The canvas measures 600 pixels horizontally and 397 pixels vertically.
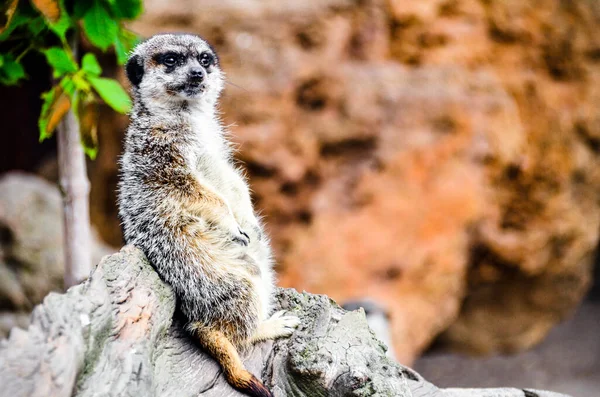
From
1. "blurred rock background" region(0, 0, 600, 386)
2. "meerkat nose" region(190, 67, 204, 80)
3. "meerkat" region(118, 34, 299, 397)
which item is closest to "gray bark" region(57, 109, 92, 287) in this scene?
"meerkat" region(118, 34, 299, 397)

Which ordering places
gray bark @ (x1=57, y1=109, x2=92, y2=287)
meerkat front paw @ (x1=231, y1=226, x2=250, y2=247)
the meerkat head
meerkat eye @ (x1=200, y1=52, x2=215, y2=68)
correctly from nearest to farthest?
meerkat front paw @ (x1=231, y1=226, x2=250, y2=247)
the meerkat head
meerkat eye @ (x1=200, y1=52, x2=215, y2=68)
gray bark @ (x1=57, y1=109, x2=92, y2=287)

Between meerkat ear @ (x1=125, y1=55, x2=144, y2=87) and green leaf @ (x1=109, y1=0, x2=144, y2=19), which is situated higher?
green leaf @ (x1=109, y1=0, x2=144, y2=19)

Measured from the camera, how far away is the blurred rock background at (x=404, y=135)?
4500 millimetres

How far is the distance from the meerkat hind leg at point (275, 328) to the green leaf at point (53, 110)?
3.05 feet

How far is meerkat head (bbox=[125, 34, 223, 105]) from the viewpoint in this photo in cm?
201

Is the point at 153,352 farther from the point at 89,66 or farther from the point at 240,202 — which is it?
the point at 89,66

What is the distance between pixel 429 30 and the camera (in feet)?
15.9

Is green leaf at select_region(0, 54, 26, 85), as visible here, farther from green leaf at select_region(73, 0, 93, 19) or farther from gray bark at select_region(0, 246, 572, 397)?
gray bark at select_region(0, 246, 572, 397)

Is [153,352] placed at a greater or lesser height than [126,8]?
lesser

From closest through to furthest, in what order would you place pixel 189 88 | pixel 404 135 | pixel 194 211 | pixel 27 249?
1. pixel 194 211
2. pixel 189 88
3. pixel 27 249
4. pixel 404 135

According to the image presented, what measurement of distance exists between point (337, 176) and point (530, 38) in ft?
6.04

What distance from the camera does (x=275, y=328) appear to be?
5.75ft

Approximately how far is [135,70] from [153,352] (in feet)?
3.10

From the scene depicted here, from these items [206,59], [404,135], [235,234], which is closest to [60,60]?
[206,59]
